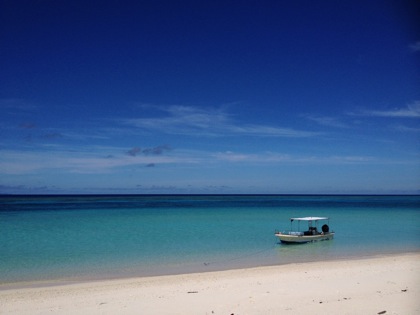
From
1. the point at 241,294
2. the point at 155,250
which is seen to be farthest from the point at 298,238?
the point at 241,294

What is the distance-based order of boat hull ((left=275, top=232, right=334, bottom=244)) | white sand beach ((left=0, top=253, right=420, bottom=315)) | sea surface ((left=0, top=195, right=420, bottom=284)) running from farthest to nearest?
boat hull ((left=275, top=232, right=334, bottom=244)) → sea surface ((left=0, top=195, right=420, bottom=284)) → white sand beach ((left=0, top=253, right=420, bottom=315))

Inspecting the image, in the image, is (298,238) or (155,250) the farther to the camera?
(298,238)

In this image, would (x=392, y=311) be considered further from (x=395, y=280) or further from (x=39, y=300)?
(x=39, y=300)

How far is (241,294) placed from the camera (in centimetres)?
1153

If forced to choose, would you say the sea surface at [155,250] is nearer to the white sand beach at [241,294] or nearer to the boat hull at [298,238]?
the boat hull at [298,238]

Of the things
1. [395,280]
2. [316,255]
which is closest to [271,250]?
[316,255]

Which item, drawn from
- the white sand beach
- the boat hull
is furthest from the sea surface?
the white sand beach

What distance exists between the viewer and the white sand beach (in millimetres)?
9844

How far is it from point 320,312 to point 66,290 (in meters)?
8.58

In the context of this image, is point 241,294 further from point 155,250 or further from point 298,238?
point 298,238

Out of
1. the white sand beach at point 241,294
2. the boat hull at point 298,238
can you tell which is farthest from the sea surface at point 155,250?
the white sand beach at point 241,294

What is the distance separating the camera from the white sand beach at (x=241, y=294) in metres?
9.84

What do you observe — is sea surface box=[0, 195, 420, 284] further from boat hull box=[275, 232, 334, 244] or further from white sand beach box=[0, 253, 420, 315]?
white sand beach box=[0, 253, 420, 315]

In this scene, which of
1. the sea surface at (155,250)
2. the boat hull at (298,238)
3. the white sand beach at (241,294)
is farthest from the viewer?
the boat hull at (298,238)
